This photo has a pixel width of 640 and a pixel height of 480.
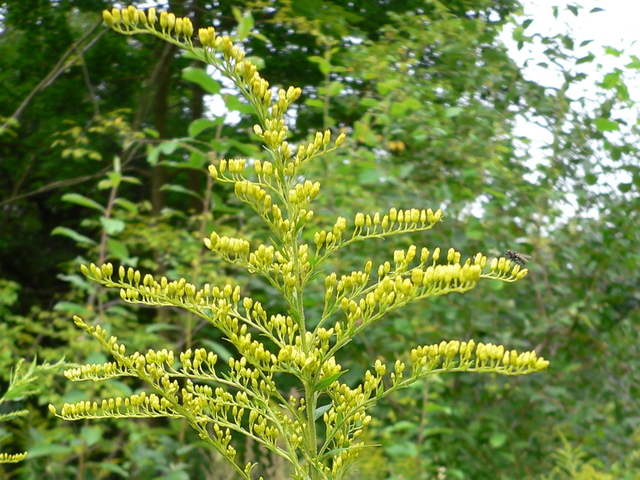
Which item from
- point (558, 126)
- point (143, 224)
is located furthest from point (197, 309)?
point (143, 224)

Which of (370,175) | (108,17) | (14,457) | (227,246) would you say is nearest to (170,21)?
(108,17)

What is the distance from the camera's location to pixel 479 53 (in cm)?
569

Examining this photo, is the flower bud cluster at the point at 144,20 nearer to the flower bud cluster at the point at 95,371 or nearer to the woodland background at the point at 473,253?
the flower bud cluster at the point at 95,371

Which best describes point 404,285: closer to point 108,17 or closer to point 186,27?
point 186,27

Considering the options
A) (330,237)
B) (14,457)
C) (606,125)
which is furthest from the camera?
(606,125)

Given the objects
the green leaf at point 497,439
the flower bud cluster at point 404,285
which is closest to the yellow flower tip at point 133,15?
the flower bud cluster at point 404,285

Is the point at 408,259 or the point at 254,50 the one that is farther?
the point at 254,50

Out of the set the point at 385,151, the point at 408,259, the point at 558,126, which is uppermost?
the point at 408,259

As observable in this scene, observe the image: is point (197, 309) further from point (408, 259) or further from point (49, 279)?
point (49, 279)

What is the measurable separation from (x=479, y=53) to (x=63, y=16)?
18.2 feet

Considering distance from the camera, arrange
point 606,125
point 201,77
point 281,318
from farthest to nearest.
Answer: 1. point 606,125
2. point 201,77
3. point 281,318

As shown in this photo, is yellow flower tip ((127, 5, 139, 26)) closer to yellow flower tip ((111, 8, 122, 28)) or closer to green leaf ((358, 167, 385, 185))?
yellow flower tip ((111, 8, 122, 28))

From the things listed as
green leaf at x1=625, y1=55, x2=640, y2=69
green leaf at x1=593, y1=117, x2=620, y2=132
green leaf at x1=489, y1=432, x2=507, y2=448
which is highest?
green leaf at x1=625, y1=55, x2=640, y2=69

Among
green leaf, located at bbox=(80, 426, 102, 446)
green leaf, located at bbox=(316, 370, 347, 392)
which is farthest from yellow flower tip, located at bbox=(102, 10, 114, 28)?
green leaf, located at bbox=(80, 426, 102, 446)
